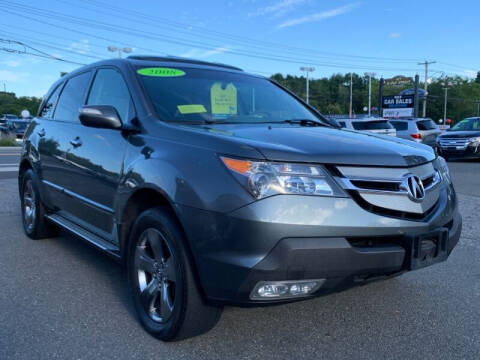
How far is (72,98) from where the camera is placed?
441cm

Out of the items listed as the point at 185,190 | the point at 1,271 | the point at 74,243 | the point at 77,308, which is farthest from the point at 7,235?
the point at 185,190

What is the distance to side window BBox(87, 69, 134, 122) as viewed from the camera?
11.0 ft

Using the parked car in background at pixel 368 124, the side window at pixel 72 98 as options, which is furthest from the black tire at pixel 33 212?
the parked car in background at pixel 368 124

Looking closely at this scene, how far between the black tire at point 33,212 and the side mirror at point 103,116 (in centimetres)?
198

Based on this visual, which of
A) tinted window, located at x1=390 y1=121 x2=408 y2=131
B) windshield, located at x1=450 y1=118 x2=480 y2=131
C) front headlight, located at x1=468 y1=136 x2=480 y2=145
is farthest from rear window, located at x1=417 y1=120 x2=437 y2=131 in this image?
front headlight, located at x1=468 y1=136 x2=480 y2=145

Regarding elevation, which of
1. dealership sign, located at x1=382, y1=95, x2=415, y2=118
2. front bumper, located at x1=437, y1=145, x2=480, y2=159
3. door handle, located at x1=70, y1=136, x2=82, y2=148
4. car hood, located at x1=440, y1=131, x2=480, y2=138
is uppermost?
dealership sign, located at x1=382, y1=95, x2=415, y2=118

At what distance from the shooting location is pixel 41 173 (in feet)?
15.2

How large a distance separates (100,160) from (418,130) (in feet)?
56.9

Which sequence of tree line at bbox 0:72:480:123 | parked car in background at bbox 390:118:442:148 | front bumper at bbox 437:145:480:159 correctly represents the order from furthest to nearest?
1. tree line at bbox 0:72:480:123
2. parked car in background at bbox 390:118:442:148
3. front bumper at bbox 437:145:480:159

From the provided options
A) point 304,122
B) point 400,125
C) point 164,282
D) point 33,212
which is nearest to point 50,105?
point 33,212

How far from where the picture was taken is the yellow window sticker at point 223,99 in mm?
3447

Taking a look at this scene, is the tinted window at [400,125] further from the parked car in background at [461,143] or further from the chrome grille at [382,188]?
the chrome grille at [382,188]

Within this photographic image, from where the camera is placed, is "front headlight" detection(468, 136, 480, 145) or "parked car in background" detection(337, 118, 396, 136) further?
"parked car in background" detection(337, 118, 396, 136)

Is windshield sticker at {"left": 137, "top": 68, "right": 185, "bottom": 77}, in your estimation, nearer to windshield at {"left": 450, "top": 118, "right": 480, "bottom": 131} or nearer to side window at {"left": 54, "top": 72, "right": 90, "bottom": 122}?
side window at {"left": 54, "top": 72, "right": 90, "bottom": 122}
